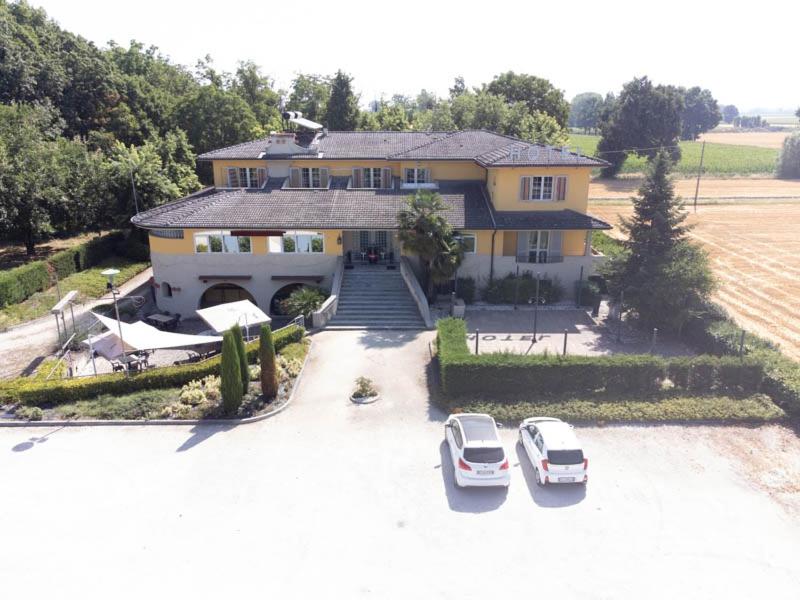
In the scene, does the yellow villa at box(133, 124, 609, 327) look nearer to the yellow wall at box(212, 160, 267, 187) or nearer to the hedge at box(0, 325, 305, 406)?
the yellow wall at box(212, 160, 267, 187)

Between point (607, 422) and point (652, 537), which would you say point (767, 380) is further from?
point (652, 537)

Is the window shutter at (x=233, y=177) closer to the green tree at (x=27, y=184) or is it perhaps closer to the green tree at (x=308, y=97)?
the green tree at (x=27, y=184)

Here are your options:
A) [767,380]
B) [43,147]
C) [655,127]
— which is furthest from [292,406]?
[655,127]

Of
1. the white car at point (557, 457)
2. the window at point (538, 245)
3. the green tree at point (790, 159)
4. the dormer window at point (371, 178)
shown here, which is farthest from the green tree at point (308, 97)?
the green tree at point (790, 159)

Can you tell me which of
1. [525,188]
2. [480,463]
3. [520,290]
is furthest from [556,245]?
[480,463]

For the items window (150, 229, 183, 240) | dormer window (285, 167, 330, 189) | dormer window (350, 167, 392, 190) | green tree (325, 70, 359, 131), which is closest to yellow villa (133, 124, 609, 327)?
window (150, 229, 183, 240)

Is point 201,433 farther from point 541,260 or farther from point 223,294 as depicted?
point 541,260
